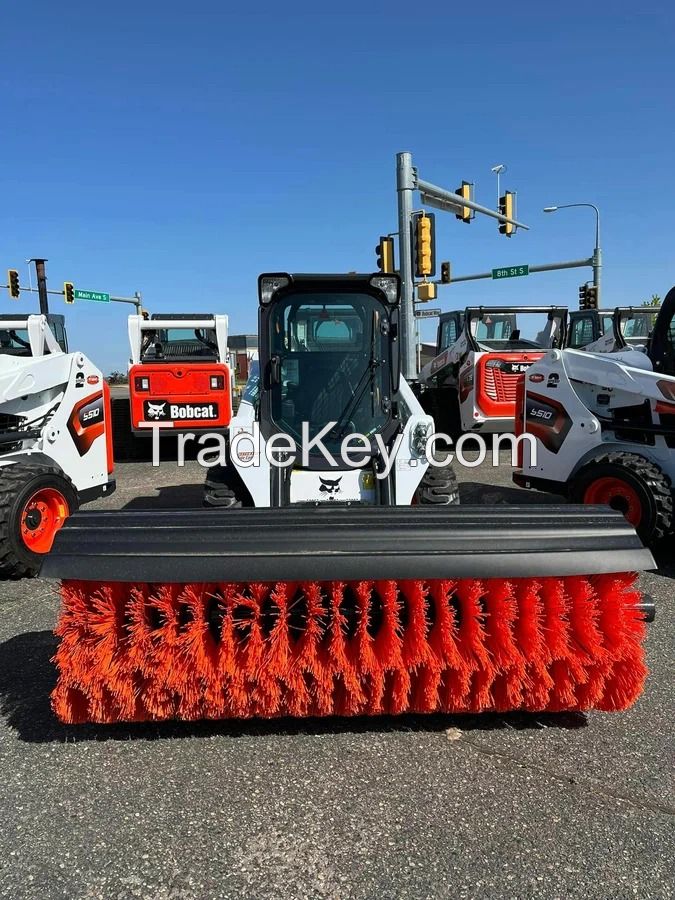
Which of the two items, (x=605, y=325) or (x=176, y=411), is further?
(x=605, y=325)

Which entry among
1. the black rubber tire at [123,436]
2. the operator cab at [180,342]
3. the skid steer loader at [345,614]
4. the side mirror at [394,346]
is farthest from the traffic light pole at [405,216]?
the skid steer loader at [345,614]

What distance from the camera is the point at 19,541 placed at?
4.77 meters

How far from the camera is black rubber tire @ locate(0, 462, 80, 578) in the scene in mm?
4699

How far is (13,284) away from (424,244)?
15889mm

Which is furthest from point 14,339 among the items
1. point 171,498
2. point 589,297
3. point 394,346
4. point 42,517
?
point 589,297

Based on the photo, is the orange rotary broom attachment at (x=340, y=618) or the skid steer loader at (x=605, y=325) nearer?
the orange rotary broom attachment at (x=340, y=618)

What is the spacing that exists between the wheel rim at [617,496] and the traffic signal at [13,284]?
70.3 feet

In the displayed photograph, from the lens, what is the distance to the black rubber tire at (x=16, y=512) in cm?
470

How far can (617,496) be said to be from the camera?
5.31m

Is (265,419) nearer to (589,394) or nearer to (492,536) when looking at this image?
(492,536)

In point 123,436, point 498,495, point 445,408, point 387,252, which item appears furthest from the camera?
point 387,252

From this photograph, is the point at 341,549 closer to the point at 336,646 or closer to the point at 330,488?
the point at 336,646

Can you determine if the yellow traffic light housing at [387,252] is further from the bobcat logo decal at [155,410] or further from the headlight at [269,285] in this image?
the headlight at [269,285]

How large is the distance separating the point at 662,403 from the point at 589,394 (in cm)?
74
